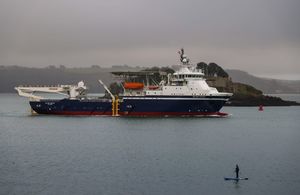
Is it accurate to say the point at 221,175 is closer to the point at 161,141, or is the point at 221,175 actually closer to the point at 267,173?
the point at 267,173

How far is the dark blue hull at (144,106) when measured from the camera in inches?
3118

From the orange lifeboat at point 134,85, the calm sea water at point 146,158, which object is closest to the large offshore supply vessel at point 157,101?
the orange lifeboat at point 134,85

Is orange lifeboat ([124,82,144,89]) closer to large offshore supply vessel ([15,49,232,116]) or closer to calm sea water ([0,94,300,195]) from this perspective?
large offshore supply vessel ([15,49,232,116])

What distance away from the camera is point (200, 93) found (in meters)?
79.2

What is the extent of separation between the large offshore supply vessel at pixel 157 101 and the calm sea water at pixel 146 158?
15.4 feet

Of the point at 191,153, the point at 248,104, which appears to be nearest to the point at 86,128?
the point at 191,153

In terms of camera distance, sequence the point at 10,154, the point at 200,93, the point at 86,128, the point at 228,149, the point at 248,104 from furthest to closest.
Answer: the point at 248,104, the point at 200,93, the point at 86,128, the point at 228,149, the point at 10,154

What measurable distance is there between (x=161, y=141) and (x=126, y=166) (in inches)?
604

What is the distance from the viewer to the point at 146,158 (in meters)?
44.9

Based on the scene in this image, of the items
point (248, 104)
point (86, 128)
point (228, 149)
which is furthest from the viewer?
point (248, 104)

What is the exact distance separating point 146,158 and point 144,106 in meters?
35.0

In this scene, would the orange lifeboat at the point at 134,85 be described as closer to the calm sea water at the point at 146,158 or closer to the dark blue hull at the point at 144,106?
the dark blue hull at the point at 144,106

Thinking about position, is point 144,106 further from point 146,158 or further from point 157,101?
point 146,158

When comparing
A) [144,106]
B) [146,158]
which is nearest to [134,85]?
[144,106]
